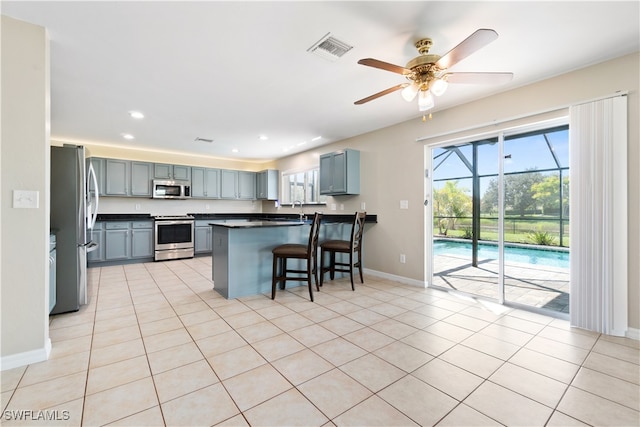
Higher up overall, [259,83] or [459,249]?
[259,83]

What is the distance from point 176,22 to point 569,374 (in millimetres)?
3593

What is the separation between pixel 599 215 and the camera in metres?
2.43

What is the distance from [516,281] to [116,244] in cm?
671

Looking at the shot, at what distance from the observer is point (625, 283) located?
235 centimetres

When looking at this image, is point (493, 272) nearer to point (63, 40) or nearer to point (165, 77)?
point (165, 77)

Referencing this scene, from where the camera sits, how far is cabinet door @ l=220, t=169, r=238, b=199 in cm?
695

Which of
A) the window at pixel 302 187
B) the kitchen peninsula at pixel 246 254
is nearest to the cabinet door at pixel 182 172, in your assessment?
the window at pixel 302 187

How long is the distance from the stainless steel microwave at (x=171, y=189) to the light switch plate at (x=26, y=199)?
4.35m

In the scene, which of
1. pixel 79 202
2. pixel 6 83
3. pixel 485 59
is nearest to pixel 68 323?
pixel 79 202

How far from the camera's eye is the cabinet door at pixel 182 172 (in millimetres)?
6266

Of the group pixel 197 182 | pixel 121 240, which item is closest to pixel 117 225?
pixel 121 240

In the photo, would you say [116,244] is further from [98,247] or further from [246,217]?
[246,217]

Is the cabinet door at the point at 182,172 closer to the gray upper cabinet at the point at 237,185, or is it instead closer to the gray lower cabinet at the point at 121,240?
the gray upper cabinet at the point at 237,185

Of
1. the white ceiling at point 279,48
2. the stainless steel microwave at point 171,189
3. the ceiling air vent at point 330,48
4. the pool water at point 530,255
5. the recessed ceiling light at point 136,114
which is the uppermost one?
the recessed ceiling light at point 136,114
